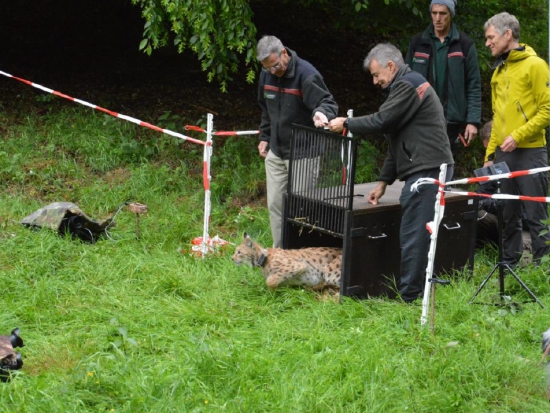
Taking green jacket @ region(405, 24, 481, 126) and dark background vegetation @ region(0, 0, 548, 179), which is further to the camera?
dark background vegetation @ region(0, 0, 548, 179)

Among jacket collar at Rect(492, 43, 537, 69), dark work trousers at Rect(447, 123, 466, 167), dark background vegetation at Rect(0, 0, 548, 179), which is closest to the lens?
jacket collar at Rect(492, 43, 537, 69)

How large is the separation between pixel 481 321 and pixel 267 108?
119 inches

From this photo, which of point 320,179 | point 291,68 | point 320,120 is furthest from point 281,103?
point 320,179

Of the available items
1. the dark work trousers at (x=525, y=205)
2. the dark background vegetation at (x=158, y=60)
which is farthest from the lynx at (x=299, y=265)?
the dark background vegetation at (x=158, y=60)

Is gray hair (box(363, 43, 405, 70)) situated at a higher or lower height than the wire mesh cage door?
higher

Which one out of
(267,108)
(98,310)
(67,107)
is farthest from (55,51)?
(98,310)

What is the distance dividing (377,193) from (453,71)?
2.00 metres

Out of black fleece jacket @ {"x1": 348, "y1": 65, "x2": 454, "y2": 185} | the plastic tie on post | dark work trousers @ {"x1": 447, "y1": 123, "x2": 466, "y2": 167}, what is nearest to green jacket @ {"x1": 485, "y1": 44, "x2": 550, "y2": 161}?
dark work trousers @ {"x1": 447, "y1": 123, "x2": 466, "y2": 167}

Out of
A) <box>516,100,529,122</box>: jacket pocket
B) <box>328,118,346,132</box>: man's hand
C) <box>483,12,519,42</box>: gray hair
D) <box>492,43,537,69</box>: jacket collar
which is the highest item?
<box>483,12,519,42</box>: gray hair

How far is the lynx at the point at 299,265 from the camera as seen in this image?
712cm

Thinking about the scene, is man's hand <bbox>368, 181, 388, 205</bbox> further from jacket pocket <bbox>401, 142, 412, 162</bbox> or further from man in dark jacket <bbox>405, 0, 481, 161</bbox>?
man in dark jacket <bbox>405, 0, 481, 161</bbox>

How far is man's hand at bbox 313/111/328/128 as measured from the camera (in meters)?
7.23

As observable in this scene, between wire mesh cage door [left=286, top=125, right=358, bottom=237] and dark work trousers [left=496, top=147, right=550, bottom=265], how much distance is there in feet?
5.39

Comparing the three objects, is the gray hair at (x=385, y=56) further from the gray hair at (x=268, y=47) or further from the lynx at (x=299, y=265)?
the lynx at (x=299, y=265)
